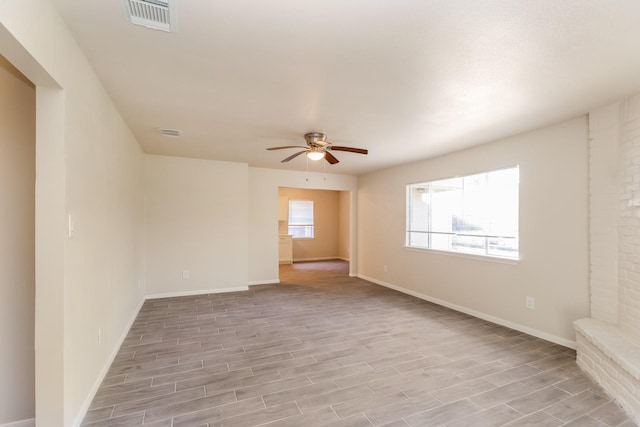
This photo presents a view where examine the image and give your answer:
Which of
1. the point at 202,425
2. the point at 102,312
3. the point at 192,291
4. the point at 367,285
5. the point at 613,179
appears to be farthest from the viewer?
the point at 367,285

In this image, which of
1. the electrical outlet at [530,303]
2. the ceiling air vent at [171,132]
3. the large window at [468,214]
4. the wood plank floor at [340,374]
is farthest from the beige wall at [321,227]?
the electrical outlet at [530,303]

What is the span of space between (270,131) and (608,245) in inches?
145

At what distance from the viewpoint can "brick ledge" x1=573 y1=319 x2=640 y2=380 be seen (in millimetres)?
2147

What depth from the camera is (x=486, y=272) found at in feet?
13.3

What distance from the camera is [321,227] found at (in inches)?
402

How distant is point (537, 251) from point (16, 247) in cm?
475

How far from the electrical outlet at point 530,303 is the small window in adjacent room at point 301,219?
279 inches

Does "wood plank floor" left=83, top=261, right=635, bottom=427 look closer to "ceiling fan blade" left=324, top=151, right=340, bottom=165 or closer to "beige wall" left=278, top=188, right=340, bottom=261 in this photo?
"ceiling fan blade" left=324, top=151, right=340, bottom=165

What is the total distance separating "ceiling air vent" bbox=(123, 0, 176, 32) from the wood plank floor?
2.44m

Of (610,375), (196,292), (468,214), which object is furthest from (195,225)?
(610,375)

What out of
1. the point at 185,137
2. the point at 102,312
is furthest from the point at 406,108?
the point at 102,312

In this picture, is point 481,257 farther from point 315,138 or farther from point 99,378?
point 99,378

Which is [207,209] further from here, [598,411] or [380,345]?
[598,411]

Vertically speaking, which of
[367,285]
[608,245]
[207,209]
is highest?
[207,209]
